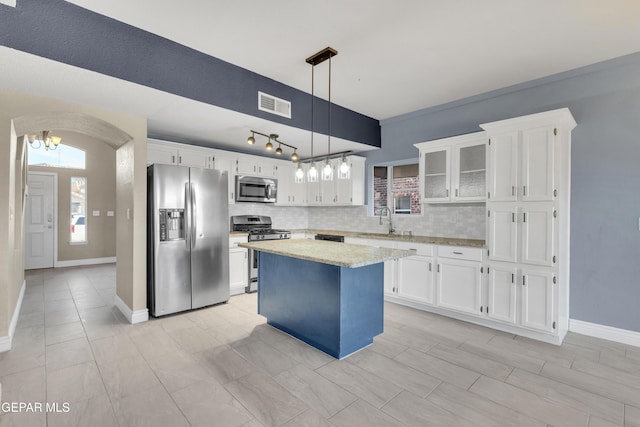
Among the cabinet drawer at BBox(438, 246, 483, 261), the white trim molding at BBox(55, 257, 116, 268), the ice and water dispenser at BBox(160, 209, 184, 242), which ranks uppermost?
the ice and water dispenser at BBox(160, 209, 184, 242)

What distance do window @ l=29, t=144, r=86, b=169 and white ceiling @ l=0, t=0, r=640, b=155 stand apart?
182 inches

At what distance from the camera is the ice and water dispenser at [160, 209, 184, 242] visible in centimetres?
367

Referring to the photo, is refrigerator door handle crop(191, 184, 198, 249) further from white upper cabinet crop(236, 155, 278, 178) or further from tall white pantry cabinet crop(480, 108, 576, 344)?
tall white pantry cabinet crop(480, 108, 576, 344)

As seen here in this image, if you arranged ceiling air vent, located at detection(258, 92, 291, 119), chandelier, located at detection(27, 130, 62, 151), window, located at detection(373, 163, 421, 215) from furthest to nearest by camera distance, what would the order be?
chandelier, located at detection(27, 130, 62, 151) < window, located at detection(373, 163, 421, 215) < ceiling air vent, located at detection(258, 92, 291, 119)

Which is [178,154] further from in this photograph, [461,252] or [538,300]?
[538,300]

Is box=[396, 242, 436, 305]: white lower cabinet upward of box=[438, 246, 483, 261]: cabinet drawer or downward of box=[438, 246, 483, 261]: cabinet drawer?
downward

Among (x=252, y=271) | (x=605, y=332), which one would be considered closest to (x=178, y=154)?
(x=252, y=271)

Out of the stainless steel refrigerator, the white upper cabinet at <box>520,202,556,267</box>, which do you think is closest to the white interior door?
the stainless steel refrigerator

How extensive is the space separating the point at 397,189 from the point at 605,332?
299 centimetres

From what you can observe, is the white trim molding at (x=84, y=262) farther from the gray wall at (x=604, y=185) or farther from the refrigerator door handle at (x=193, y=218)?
the gray wall at (x=604, y=185)

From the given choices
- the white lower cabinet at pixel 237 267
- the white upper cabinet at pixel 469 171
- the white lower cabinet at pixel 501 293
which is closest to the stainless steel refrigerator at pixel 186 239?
the white lower cabinet at pixel 237 267

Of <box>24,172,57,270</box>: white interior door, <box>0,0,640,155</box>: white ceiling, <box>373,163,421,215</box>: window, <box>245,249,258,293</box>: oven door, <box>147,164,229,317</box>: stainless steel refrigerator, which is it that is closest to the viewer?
<box>0,0,640,155</box>: white ceiling

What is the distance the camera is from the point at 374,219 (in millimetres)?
5191

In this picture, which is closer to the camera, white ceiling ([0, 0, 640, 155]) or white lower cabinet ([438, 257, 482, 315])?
white ceiling ([0, 0, 640, 155])
